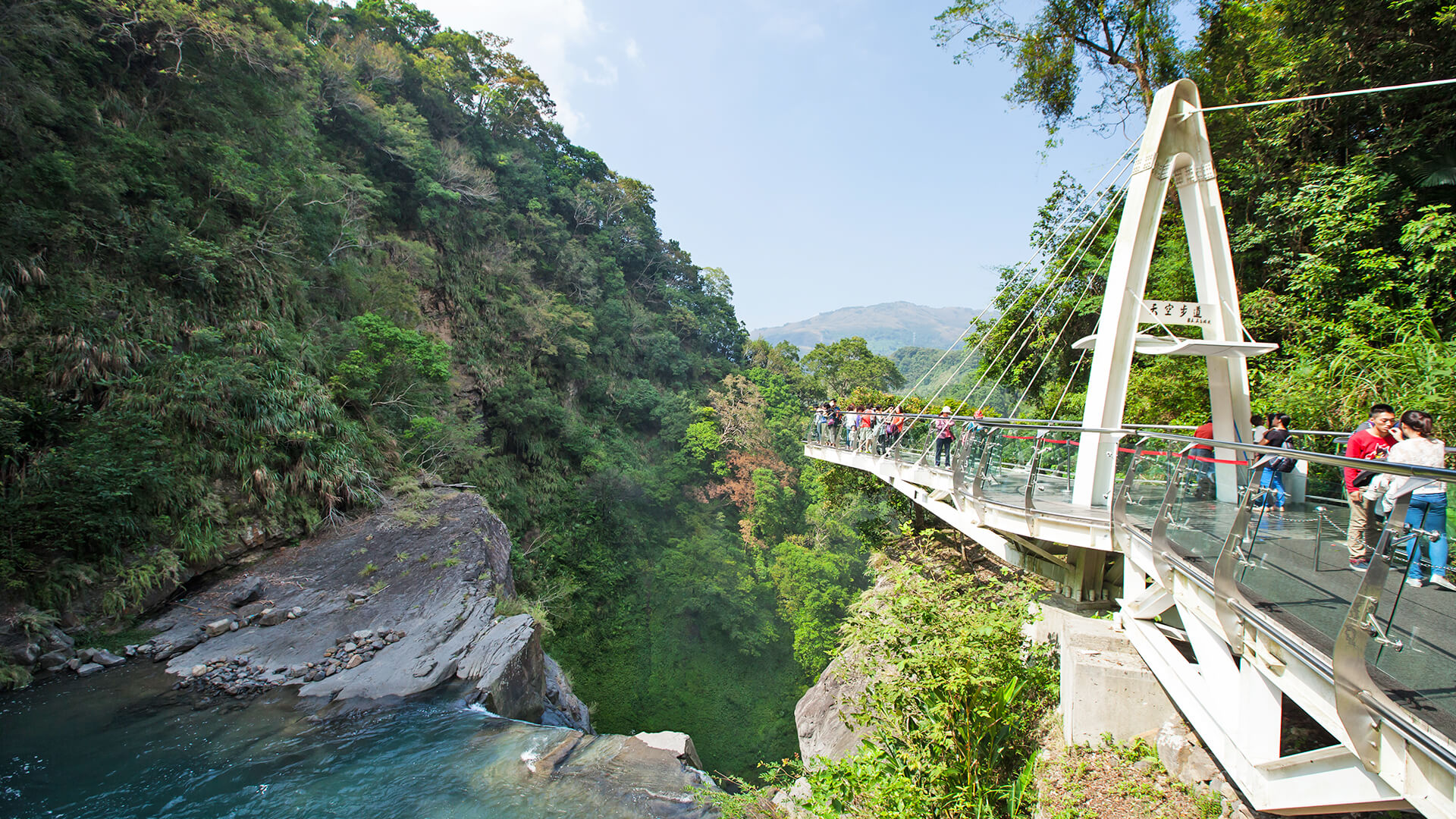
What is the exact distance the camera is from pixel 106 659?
6676mm

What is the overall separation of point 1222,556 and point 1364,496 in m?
1.06

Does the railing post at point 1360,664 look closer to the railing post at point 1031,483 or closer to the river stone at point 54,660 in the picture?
the railing post at point 1031,483

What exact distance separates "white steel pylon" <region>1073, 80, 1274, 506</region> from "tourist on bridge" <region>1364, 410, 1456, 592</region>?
94.5 inches

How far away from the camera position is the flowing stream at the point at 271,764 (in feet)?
17.4

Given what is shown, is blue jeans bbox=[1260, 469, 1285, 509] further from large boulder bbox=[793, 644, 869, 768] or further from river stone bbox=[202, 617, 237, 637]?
river stone bbox=[202, 617, 237, 637]

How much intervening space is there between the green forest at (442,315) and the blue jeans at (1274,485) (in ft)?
11.8

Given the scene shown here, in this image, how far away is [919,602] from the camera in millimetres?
5176

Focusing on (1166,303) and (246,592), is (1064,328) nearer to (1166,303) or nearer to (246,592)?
(1166,303)

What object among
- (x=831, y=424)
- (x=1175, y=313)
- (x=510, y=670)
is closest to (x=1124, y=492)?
(x=1175, y=313)

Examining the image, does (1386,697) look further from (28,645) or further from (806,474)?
(806,474)

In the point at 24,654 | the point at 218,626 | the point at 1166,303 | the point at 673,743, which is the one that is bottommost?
the point at 673,743

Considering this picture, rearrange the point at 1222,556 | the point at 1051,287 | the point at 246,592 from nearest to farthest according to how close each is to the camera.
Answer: the point at 1222,556, the point at 246,592, the point at 1051,287

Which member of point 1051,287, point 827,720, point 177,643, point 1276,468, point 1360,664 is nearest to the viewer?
point 1360,664

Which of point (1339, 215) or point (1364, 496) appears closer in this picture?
point (1364, 496)
